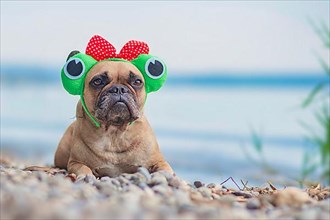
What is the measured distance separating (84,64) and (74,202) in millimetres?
1626

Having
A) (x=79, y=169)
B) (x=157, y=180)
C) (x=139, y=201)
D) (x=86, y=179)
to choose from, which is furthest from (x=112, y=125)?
(x=139, y=201)

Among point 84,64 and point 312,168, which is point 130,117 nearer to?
point 84,64

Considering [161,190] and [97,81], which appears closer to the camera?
[161,190]

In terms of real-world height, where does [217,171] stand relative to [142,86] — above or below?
below

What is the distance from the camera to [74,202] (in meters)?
2.31

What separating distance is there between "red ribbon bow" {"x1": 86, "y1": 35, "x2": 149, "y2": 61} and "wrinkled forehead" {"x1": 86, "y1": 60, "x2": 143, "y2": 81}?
0.32 ft

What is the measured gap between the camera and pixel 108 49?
155 inches

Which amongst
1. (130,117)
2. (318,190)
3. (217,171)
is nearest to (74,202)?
(130,117)

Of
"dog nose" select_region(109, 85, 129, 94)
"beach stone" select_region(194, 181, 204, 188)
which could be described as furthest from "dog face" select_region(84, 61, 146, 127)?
"beach stone" select_region(194, 181, 204, 188)

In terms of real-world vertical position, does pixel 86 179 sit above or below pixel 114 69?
below

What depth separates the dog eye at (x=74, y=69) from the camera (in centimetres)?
382

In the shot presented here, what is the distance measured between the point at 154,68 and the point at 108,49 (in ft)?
0.93

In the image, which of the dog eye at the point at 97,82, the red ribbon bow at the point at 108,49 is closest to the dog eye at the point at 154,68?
the red ribbon bow at the point at 108,49

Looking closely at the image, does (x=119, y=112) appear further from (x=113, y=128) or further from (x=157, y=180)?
(x=157, y=180)
